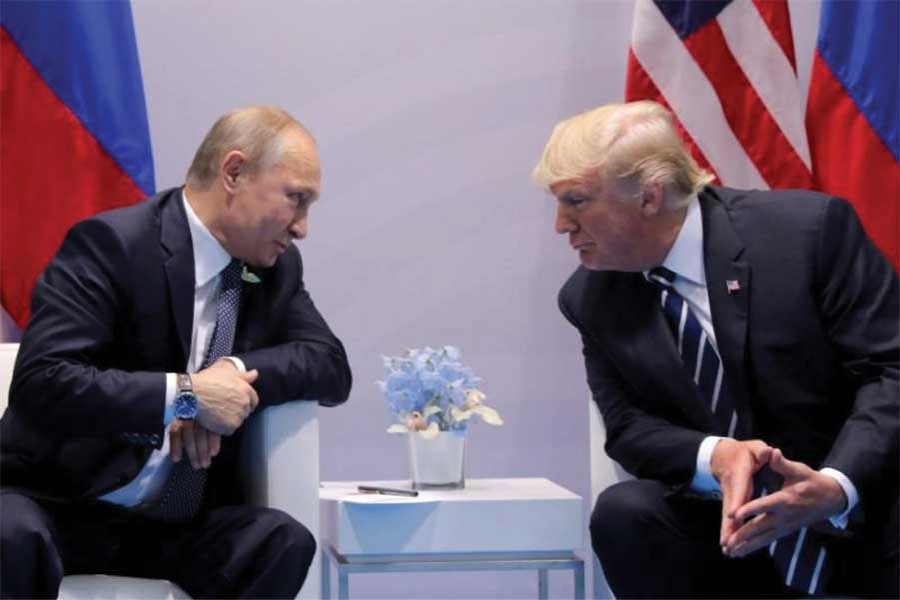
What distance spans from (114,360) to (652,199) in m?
1.17

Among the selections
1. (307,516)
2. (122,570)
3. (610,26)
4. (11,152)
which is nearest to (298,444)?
(307,516)

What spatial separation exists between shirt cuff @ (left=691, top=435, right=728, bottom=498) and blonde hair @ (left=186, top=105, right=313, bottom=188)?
3.63ft

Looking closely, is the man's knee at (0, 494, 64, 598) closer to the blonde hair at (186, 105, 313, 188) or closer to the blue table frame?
the blue table frame

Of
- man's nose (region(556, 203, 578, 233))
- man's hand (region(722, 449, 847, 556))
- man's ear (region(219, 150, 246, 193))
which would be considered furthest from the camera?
man's ear (region(219, 150, 246, 193))

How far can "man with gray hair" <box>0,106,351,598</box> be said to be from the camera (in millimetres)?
2758

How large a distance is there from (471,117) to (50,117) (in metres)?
1.27

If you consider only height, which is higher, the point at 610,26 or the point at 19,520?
the point at 610,26

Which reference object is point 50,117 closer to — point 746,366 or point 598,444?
point 598,444

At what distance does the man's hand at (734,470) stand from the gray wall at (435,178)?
178 cm

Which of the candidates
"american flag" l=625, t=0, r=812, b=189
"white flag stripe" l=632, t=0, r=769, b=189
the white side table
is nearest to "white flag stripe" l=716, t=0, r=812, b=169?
"american flag" l=625, t=0, r=812, b=189

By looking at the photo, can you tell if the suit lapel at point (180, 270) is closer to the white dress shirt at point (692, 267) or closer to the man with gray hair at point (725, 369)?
the man with gray hair at point (725, 369)

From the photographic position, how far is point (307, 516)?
2.89 metres

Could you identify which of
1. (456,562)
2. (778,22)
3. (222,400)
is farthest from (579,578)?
(778,22)

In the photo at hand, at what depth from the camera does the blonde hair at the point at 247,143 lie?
3045 millimetres
